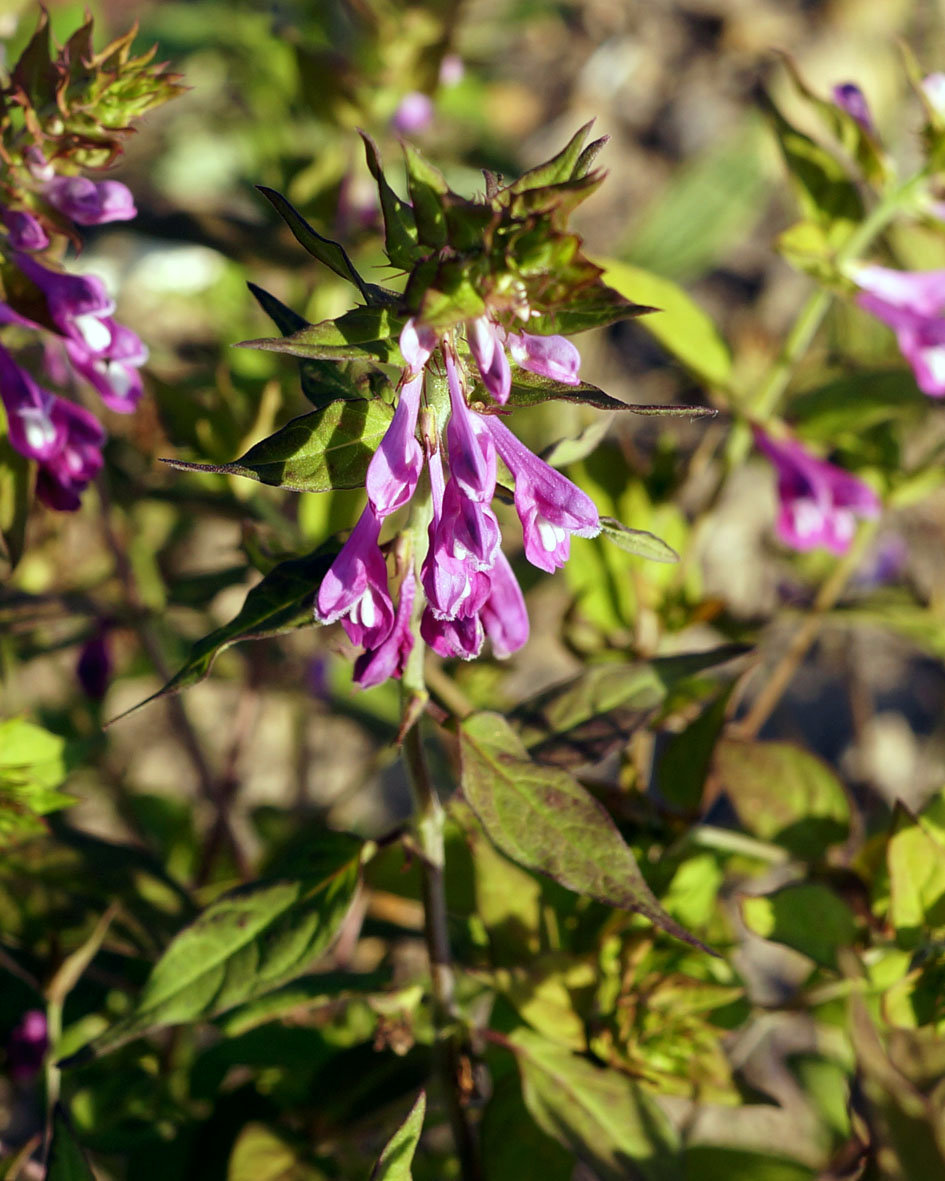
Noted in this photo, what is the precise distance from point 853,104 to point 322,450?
50.6 inches

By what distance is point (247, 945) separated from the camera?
114cm

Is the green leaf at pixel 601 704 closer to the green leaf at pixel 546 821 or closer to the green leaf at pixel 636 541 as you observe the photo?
the green leaf at pixel 546 821

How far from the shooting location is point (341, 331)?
2.98 ft

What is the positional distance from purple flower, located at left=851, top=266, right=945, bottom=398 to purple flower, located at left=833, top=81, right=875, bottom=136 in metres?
0.24

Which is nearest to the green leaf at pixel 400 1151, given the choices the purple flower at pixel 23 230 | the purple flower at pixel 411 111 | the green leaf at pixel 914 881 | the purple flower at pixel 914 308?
the green leaf at pixel 914 881

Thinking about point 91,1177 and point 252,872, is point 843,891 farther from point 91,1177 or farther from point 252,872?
point 252,872

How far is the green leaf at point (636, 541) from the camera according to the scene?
1.02 m

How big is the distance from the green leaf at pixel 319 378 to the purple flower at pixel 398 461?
0.10 meters

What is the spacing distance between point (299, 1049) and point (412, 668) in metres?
0.87

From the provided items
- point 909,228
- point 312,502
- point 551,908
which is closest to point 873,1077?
point 551,908

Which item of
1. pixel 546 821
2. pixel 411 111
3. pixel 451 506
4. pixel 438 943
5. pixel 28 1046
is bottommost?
pixel 28 1046

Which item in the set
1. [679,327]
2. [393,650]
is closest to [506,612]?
[393,650]

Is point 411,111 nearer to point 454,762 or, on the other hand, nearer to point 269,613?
point 454,762

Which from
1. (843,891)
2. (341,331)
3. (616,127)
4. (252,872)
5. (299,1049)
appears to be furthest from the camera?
(616,127)
